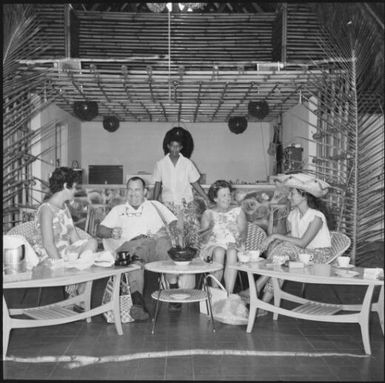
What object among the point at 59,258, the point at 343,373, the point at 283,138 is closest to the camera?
the point at 343,373

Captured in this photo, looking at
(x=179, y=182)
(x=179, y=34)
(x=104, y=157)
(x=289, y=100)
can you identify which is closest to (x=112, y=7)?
(x=179, y=34)

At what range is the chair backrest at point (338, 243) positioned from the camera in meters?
4.70

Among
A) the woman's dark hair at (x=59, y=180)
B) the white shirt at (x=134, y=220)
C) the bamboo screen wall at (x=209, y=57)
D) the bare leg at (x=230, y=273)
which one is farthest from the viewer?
the bamboo screen wall at (x=209, y=57)

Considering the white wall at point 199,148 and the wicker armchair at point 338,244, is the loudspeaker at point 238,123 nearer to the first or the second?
the white wall at point 199,148

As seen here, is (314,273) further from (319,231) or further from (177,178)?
(177,178)

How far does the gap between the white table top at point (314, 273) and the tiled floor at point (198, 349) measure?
490 millimetres

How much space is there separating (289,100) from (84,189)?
4176 mm

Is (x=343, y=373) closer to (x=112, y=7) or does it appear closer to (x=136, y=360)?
(x=136, y=360)

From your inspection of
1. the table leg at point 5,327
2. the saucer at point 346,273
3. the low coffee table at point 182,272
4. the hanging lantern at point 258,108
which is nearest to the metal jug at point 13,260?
the table leg at point 5,327

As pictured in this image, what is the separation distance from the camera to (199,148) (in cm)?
1298

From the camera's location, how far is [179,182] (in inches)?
243

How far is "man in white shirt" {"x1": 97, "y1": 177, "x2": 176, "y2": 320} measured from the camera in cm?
488

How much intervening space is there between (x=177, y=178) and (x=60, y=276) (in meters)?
2.88

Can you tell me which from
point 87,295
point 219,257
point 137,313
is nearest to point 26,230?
point 87,295
